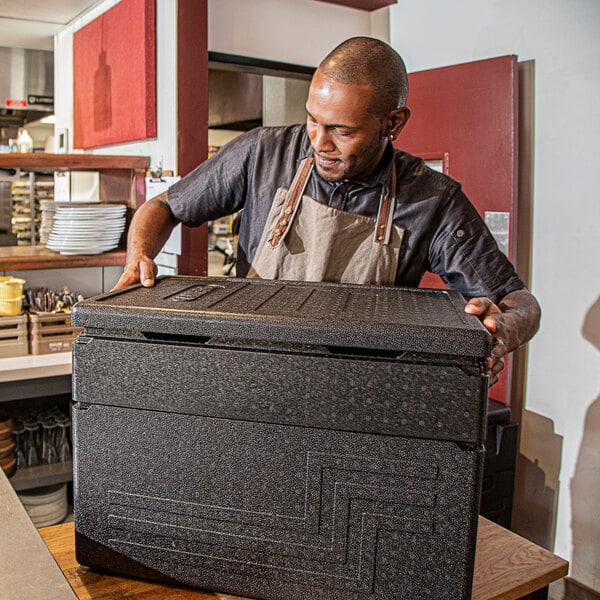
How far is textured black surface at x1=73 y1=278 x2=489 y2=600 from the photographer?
0.84m

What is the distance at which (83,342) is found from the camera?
0.92m

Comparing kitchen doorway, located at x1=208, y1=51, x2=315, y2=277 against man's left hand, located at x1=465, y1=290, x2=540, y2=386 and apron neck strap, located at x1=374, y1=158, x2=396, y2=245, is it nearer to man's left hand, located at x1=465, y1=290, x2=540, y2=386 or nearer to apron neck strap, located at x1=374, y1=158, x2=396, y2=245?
apron neck strap, located at x1=374, y1=158, x2=396, y2=245

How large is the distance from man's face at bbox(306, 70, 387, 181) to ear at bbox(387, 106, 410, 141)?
0.02 metres

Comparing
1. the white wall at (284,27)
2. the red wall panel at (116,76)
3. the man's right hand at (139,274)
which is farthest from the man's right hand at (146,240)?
the white wall at (284,27)

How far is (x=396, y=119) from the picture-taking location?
149 cm

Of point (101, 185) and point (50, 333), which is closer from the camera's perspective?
point (50, 333)

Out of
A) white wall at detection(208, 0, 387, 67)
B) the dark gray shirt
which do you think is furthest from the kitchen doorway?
the dark gray shirt

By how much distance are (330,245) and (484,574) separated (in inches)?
27.7

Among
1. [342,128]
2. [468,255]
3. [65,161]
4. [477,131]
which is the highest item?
[477,131]

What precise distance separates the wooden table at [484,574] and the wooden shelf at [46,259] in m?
1.90

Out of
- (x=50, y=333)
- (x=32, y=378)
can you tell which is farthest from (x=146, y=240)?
(x=50, y=333)

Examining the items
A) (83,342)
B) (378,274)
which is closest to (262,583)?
(83,342)

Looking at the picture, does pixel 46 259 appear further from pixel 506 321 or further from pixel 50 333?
pixel 506 321

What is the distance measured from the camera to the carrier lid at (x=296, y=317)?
0.83m
